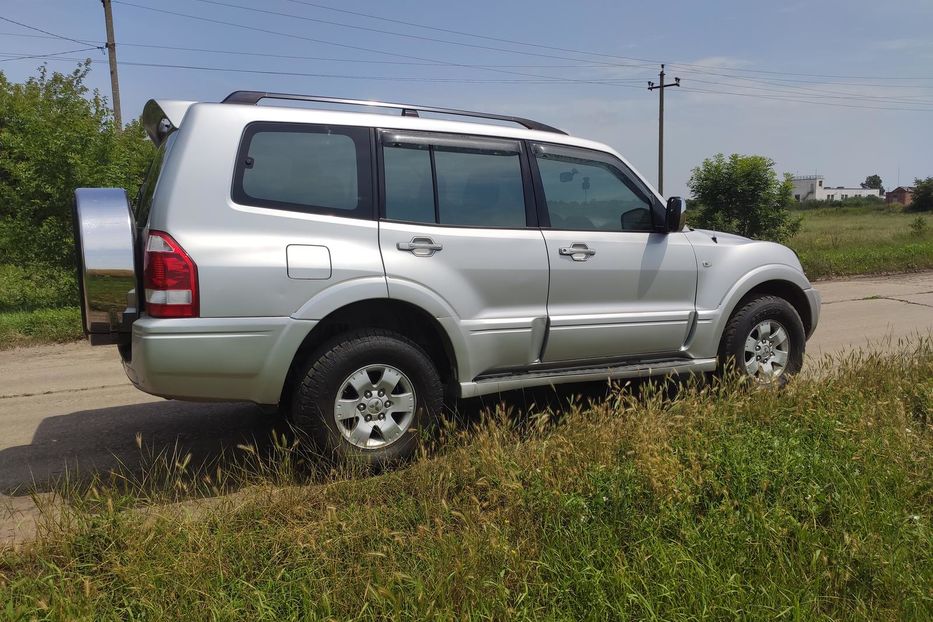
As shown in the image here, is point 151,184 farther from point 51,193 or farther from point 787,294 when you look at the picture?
point 51,193

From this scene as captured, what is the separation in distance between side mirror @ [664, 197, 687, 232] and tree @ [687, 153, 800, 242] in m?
15.4

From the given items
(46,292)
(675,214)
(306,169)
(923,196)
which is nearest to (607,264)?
(675,214)

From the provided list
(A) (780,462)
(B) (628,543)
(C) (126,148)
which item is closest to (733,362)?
(A) (780,462)

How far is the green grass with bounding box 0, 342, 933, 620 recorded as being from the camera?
2561 mm

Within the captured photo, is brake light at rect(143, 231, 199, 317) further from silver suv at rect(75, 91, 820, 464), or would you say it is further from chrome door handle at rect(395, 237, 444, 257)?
chrome door handle at rect(395, 237, 444, 257)

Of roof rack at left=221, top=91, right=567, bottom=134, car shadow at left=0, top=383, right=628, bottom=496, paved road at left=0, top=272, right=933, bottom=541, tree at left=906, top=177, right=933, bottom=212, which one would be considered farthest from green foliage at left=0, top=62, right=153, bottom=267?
tree at left=906, top=177, right=933, bottom=212

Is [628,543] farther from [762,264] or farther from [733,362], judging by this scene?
[762,264]

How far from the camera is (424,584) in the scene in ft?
8.62

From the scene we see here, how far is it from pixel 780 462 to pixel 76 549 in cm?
315

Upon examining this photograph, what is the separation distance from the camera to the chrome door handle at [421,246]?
4.09m

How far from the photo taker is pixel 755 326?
17.5 ft

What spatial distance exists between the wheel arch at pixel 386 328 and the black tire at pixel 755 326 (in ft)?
6.86

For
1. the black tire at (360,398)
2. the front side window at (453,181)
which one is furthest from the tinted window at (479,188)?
the black tire at (360,398)

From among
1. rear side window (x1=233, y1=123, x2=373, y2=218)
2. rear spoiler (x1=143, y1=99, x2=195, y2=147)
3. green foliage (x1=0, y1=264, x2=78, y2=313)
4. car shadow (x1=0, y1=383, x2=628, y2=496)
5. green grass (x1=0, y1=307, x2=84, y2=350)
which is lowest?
car shadow (x1=0, y1=383, x2=628, y2=496)
